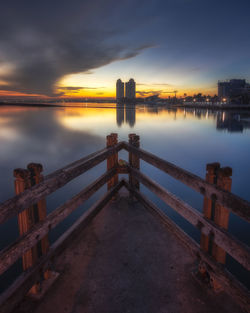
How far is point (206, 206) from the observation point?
2865mm

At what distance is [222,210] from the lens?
2639mm

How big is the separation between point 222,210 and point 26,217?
255cm

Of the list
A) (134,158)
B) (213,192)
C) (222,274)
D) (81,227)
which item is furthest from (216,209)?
(134,158)

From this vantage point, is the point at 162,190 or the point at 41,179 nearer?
the point at 41,179

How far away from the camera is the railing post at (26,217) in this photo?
245 centimetres

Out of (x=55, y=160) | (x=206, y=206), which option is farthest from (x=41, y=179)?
(x=55, y=160)

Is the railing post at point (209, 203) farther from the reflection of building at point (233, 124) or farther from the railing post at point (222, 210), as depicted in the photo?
the reflection of building at point (233, 124)

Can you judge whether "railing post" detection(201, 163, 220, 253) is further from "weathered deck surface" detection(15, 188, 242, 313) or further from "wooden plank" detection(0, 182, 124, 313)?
"wooden plank" detection(0, 182, 124, 313)

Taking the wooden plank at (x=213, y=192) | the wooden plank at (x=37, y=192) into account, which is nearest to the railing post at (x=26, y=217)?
the wooden plank at (x=37, y=192)

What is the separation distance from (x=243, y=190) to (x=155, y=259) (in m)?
9.22

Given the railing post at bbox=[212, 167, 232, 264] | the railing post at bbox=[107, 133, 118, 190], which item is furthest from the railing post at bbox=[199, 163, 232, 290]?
the railing post at bbox=[107, 133, 118, 190]

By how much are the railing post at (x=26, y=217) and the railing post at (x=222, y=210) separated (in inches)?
95.9

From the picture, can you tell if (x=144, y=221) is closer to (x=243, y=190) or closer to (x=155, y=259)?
(x=155, y=259)

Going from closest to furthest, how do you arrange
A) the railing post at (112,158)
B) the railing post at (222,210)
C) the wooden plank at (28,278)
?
the wooden plank at (28,278), the railing post at (222,210), the railing post at (112,158)
